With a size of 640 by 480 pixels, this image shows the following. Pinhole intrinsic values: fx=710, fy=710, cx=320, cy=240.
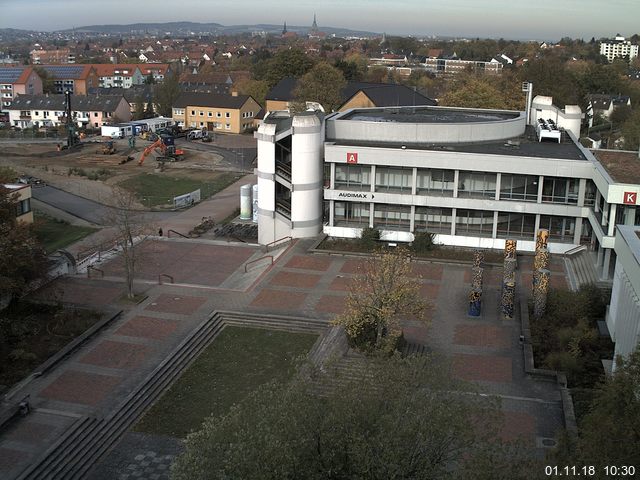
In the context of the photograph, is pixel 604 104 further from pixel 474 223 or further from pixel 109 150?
pixel 474 223

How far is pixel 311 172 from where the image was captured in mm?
41469

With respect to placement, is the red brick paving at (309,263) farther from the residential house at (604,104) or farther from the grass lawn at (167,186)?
the residential house at (604,104)

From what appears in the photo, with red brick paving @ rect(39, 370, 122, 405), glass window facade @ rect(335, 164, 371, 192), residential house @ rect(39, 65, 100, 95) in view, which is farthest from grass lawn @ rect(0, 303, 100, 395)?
residential house @ rect(39, 65, 100, 95)

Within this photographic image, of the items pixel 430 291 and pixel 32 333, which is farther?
pixel 430 291

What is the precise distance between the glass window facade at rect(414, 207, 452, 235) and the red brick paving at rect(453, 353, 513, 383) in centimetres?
1487

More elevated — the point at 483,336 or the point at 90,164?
the point at 90,164

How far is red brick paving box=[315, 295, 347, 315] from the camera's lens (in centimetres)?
3156

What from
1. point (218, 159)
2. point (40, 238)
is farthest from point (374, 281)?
point (218, 159)

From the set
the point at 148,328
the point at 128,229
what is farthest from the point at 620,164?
the point at 148,328

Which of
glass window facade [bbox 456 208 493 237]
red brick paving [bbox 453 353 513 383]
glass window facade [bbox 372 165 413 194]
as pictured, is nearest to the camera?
red brick paving [bbox 453 353 513 383]

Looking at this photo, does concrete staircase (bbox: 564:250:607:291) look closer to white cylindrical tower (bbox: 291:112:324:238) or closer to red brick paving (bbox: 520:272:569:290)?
red brick paving (bbox: 520:272:569:290)

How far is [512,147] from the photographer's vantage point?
142ft

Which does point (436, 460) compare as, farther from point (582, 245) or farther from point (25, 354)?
point (582, 245)

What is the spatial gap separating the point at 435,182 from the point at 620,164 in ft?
32.7
